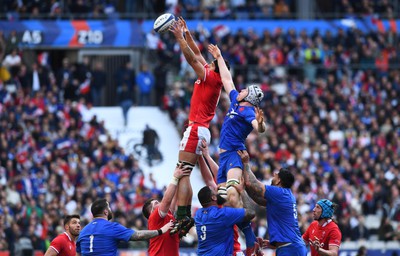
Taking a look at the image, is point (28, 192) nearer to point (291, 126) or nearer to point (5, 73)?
point (5, 73)

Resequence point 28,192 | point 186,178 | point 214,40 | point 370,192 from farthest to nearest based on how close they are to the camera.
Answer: point 214,40 < point 370,192 < point 28,192 < point 186,178

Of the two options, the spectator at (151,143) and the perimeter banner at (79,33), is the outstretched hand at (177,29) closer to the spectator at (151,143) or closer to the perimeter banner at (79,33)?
the spectator at (151,143)

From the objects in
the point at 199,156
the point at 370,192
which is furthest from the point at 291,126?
the point at 199,156

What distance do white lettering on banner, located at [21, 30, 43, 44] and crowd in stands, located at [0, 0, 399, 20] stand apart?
881 mm

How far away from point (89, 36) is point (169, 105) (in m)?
4.10

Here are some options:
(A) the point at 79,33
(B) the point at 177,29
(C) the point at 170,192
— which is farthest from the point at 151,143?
(B) the point at 177,29

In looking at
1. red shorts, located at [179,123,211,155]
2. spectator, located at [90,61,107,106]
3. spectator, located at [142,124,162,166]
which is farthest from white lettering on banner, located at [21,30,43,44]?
red shorts, located at [179,123,211,155]

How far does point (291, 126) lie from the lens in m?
38.7

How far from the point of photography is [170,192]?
19906mm

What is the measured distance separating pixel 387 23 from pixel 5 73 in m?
15.1

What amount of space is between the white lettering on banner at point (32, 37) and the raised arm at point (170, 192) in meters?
21.0

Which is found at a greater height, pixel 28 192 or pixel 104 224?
pixel 104 224

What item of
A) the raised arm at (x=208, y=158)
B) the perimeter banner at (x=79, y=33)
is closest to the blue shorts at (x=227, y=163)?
the raised arm at (x=208, y=158)

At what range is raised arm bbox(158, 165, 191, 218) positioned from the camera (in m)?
19.8
